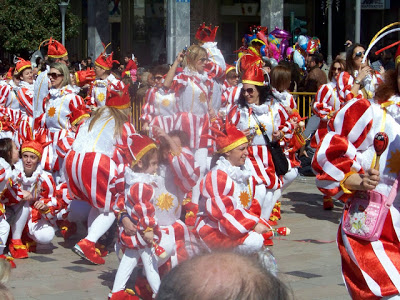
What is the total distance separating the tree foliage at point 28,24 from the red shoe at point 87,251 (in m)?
20.6

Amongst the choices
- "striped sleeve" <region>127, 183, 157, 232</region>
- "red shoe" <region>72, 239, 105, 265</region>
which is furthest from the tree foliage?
"striped sleeve" <region>127, 183, 157, 232</region>

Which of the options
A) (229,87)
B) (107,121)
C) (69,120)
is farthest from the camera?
(229,87)

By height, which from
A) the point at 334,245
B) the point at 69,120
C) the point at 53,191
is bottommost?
the point at 334,245

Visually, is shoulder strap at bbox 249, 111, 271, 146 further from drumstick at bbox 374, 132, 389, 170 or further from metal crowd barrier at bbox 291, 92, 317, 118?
metal crowd barrier at bbox 291, 92, 317, 118

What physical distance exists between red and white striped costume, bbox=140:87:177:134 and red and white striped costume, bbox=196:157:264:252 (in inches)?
181

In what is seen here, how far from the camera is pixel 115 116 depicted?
778 cm

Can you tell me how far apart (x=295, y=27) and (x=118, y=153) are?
1718 cm

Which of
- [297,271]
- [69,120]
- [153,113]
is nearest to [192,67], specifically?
[153,113]

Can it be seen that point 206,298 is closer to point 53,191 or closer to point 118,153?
point 118,153

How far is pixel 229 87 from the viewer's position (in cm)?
1220

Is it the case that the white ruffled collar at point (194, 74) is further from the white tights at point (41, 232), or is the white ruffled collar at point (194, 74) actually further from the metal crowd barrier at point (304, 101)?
the metal crowd barrier at point (304, 101)

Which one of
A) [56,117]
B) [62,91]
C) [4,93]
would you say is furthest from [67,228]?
[4,93]

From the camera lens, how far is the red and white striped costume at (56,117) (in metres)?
9.70

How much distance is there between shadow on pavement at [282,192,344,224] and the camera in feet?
33.9
